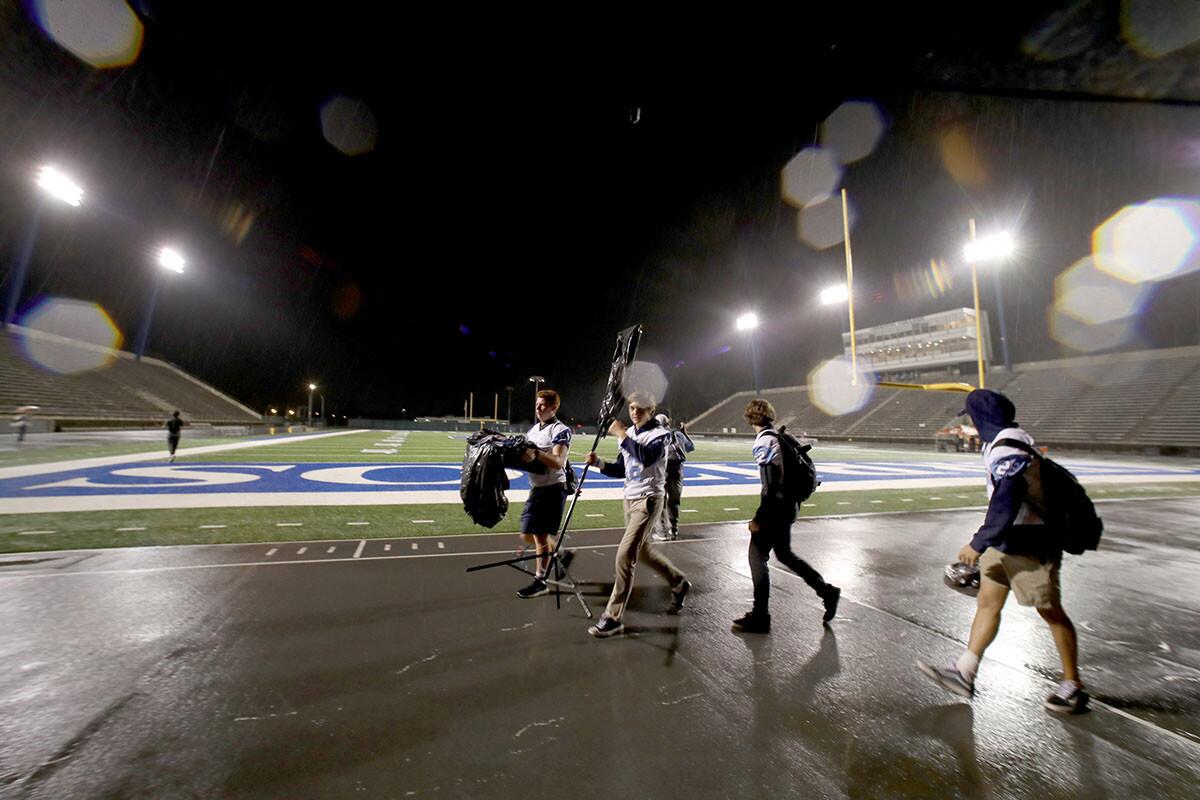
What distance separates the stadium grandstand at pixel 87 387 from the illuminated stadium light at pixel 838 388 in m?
63.5

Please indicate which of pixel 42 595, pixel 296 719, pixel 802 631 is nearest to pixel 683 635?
pixel 802 631

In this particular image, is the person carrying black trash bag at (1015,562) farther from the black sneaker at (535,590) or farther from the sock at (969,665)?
the black sneaker at (535,590)

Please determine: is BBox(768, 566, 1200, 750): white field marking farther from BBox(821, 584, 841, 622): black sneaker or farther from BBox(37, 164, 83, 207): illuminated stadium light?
BBox(37, 164, 83, 207): illuminated stadium light

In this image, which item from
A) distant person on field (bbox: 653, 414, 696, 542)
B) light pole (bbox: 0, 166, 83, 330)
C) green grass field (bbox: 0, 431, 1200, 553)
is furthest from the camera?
light pole (bbox: 0, 166, 83, 330)

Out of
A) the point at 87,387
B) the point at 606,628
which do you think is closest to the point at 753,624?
the point at 606,628

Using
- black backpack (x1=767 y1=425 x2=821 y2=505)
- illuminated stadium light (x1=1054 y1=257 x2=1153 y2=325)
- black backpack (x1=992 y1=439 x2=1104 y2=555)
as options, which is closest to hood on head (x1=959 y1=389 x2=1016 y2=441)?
black backpack (x1=992 y1=439 x2=1104 y2=555)

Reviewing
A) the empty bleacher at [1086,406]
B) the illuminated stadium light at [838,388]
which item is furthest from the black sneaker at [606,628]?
the illuminated stadium light at [838,388]

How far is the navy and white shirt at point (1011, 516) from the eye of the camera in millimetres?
2725

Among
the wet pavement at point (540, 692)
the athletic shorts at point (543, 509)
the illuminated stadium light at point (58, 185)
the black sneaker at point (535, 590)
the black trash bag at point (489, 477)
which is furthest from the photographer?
the illuminated stadium light at point (58, 185)

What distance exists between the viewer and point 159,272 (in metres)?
47.2

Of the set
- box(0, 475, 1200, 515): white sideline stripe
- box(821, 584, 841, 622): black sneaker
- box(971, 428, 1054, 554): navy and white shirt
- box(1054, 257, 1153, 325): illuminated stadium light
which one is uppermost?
box(1054, 257, 1153, 325): illuminated stadium light

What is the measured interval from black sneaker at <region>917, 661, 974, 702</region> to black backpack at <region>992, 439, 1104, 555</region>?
3.20ft

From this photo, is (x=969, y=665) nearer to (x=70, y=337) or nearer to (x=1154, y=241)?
(x=1154, y=241)

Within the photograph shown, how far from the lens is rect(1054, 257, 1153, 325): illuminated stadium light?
33719 millimetres
